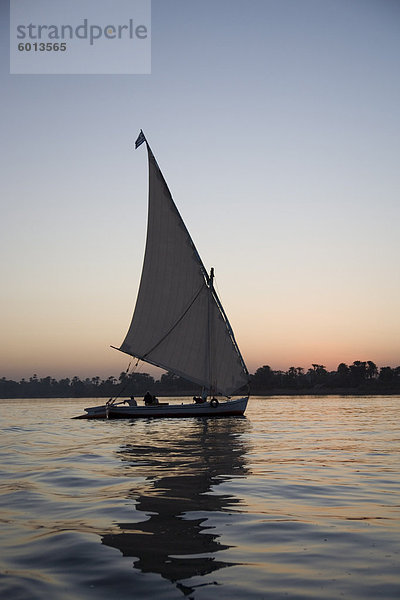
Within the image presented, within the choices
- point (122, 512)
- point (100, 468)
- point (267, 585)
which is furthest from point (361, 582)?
point (100, 468)

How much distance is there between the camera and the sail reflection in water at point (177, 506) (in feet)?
25.5

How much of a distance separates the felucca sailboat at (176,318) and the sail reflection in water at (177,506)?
21.7 m

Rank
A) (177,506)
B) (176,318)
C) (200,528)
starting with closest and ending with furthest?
(200,528)
(177,506)
(176,318)

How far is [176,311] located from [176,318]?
550 mm

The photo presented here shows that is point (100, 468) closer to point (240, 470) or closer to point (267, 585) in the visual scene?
point (240, 470)

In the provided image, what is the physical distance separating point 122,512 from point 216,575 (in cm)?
409

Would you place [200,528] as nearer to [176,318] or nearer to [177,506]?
[177,506]

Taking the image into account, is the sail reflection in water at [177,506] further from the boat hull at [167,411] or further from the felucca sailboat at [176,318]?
the boat hull at [167,411]

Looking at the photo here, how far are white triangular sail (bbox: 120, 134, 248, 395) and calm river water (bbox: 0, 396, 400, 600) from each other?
1001 inches

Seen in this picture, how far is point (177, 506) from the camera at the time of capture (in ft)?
37.8

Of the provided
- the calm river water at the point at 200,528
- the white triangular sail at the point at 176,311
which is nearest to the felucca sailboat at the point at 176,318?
the white triangular sail at the point at 176,311

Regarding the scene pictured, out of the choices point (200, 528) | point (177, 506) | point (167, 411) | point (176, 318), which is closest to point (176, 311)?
point (176, 318)

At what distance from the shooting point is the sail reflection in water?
776cm

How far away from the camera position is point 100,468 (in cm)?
1783
